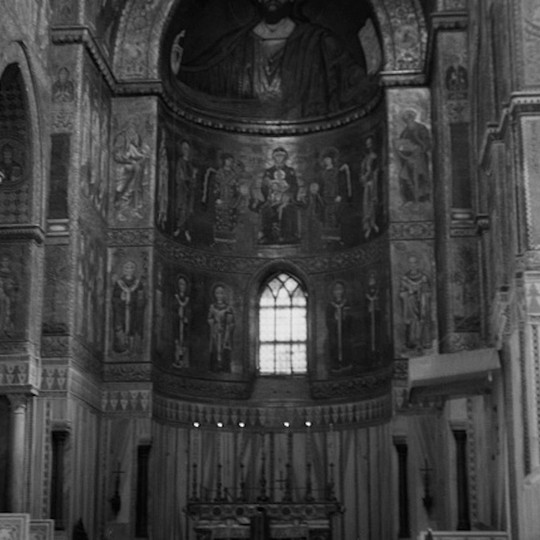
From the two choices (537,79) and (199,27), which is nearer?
(537,79)

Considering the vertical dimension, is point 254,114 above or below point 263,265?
above

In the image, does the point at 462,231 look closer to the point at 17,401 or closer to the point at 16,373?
the point at 16,373

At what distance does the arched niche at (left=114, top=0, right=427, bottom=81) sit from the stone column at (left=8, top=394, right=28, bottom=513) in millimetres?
11607

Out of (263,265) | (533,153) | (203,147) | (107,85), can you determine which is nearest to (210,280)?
(263,265)

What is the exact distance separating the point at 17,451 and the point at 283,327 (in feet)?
39.4

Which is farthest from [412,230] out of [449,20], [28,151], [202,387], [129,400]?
[28,151]

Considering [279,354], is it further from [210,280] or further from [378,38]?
[378,38]

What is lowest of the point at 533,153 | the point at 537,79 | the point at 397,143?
the point at 533,153

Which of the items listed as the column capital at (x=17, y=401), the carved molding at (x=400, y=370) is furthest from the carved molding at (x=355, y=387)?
the column capital at (x=17, y=401)

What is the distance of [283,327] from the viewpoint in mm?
37875

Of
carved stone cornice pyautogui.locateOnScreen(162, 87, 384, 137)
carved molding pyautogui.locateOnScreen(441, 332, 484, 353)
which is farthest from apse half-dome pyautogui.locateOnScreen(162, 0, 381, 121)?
carved molding pyautogui.locateOnScreen(441, 332, 484, 353)

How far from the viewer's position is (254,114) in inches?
1544

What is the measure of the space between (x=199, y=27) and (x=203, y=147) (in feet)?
12.4

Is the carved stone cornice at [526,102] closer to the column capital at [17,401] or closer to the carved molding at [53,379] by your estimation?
the column capital at [17,401]
